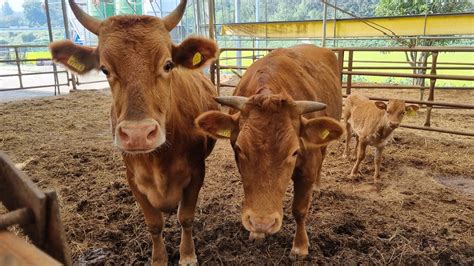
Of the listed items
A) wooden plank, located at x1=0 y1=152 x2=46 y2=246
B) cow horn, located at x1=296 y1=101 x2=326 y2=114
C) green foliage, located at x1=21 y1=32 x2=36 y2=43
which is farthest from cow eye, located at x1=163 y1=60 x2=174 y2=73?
green foliage, located at x1=21 y1=32 x2=36 y2=43

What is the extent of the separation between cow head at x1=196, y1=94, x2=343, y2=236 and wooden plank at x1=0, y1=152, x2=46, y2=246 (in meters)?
1.28

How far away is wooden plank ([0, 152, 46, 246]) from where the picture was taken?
3.68ft

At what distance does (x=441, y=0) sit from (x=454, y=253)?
1406cm

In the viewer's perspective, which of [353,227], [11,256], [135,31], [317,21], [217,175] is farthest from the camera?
[317,21]

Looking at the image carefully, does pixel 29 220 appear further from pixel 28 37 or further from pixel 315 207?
pixel 28 37

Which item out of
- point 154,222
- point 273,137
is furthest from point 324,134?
point 154,222

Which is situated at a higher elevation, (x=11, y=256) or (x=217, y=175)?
(x=11, y=256)

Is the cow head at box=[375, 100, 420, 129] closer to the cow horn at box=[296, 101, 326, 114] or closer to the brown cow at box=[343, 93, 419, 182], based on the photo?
the brown cow at box=[343, 93, 419, 182]

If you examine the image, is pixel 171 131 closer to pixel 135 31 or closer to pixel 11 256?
pixel 135 31

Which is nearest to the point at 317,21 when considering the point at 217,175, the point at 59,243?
the point at 217,175

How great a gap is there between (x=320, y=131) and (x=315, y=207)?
5.14 ft

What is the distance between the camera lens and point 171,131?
2594mm

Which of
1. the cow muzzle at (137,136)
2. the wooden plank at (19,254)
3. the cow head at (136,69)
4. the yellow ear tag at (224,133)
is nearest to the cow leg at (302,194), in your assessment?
the yellow ear tag at (224,133)

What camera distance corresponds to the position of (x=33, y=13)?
85.8 feet
